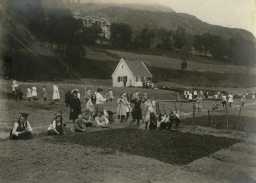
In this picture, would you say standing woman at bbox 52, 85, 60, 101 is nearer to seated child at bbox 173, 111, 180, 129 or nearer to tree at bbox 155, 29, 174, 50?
tree at bbox 155, 29, 174, 50

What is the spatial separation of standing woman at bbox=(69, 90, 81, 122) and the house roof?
0.78m

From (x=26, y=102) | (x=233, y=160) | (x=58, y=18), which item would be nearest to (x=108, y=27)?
(x=58, y=18)

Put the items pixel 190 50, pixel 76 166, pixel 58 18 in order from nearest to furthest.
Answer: pixel 76 166
pixel 58 18
pixel 190 50

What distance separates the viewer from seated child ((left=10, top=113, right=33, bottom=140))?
5.80 metres

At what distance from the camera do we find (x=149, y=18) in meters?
5.83

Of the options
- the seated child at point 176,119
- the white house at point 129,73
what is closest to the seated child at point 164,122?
the seated child at point 176,119

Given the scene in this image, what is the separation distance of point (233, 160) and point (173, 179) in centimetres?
90

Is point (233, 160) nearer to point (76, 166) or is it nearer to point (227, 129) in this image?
point (227, 129)

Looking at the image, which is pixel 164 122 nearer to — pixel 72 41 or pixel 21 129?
pixel 72 41

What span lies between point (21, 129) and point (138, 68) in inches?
66.0

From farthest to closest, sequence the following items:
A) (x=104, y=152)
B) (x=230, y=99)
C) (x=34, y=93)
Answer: (x=230, y=99)
(x=34, y=93)
(x=104, y=152)

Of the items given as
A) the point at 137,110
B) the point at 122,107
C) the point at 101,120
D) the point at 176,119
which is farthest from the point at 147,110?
the point at 101,120

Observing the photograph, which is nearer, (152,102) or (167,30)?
(167,30)

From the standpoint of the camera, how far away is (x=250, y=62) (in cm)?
615
